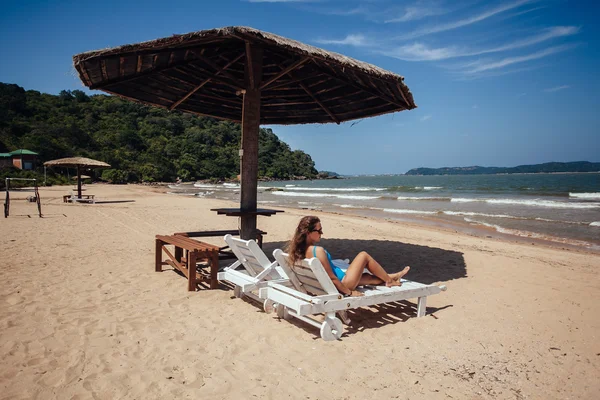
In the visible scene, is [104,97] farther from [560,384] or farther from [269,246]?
[560,384]

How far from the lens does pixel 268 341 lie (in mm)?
3211

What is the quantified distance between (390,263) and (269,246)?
8.99ft

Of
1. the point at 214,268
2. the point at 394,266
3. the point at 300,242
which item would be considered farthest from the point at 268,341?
the point at 394,266

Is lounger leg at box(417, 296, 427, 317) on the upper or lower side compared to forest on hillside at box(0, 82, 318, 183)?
lower

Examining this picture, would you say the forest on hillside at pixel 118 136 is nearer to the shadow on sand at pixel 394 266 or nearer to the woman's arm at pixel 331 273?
the shadow on sand at pixel 394 266

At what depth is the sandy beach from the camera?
251 centimetres

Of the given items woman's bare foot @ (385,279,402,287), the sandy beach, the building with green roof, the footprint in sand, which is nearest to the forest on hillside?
the building with green roof

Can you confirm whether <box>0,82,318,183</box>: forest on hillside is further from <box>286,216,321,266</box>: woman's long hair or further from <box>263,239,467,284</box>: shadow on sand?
<box>286,216,321,266</box>: woman's long hair

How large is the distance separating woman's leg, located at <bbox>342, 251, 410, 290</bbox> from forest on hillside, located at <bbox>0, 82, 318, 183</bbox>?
161 feet

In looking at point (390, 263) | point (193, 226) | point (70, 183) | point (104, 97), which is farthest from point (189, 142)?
point (390, 263)

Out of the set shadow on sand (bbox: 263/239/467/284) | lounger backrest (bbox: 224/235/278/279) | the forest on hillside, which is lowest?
shadow on sand (bbox: 263/239/467/284)

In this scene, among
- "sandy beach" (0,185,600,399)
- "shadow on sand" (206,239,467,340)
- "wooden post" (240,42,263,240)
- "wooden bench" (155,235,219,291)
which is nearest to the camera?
"sandy beach" (0,185,600,399)

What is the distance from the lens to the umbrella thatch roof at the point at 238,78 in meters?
4.30

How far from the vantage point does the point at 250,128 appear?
5242 millimetres
